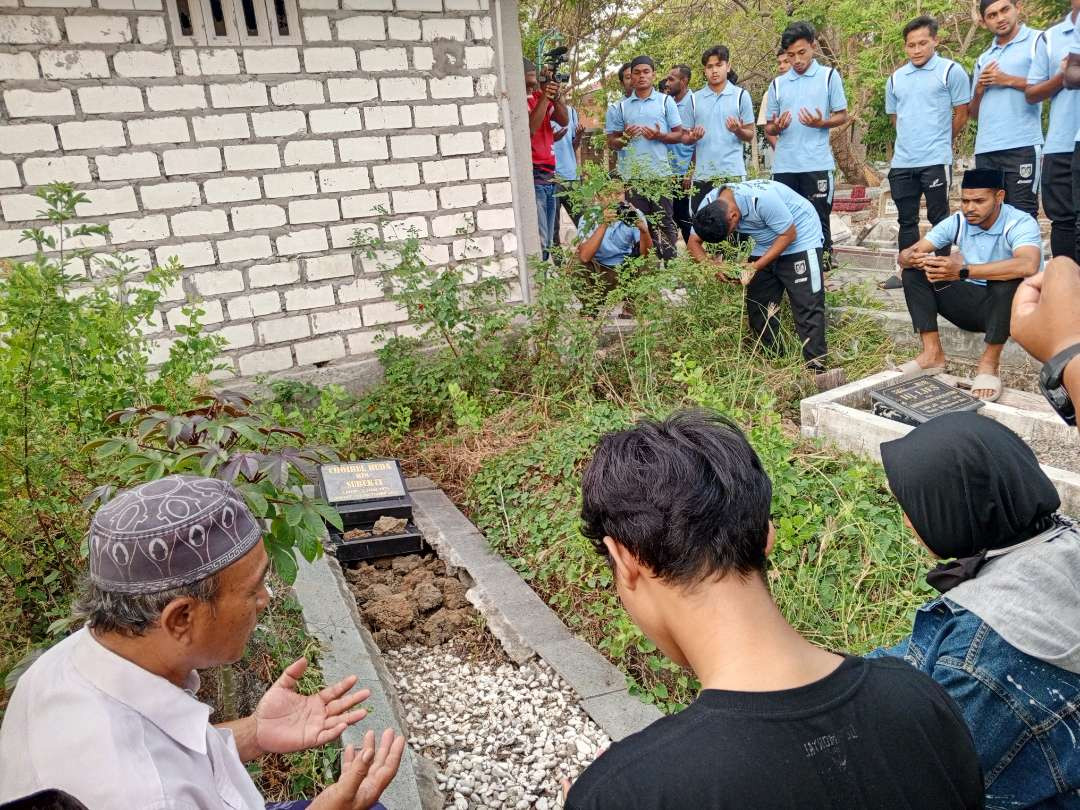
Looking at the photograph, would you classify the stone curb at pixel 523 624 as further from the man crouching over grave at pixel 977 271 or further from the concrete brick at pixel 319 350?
the man crouching over grave at pixel 977 271

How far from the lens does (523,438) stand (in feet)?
17.9

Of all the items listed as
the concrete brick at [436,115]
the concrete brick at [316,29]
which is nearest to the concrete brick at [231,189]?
the concrete brick at [316,29]

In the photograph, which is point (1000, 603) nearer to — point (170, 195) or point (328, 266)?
point (328, 266)

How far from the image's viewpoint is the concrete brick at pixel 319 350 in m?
6.25

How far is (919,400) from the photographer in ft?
15.8

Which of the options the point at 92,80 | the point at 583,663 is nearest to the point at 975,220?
the point at 583,663

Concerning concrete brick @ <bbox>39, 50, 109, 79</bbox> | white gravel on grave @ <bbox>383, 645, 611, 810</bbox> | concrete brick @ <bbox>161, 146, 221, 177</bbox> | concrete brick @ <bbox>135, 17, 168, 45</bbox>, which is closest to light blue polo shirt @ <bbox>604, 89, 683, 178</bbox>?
concrete brick @ <bbox>161, 146, 221, 177</bbox>

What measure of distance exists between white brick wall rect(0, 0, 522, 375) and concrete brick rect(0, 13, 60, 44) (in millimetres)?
11

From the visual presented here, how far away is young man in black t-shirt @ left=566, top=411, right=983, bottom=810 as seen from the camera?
105 cm

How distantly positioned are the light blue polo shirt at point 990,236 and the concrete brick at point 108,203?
17.9 feet

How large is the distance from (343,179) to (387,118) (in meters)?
0.59

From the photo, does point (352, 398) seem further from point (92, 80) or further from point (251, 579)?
point (251, 579)

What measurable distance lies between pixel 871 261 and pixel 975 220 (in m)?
4.41

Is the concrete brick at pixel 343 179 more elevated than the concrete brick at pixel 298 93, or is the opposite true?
the concrete brick at pixel 298 93
